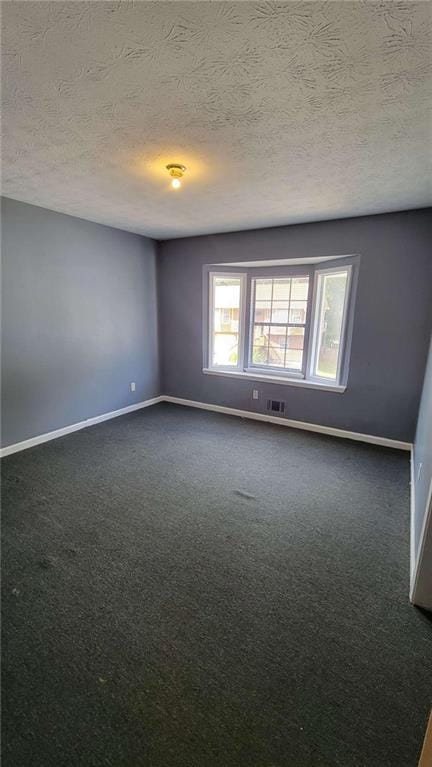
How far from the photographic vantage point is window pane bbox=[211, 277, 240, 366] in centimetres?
452

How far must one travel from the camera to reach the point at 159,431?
12.9 feet

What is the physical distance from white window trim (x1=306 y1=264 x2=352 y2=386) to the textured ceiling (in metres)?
1.01

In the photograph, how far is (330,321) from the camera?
153 inches

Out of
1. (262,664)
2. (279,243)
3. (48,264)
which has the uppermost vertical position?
(279,243)

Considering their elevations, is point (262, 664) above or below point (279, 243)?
below

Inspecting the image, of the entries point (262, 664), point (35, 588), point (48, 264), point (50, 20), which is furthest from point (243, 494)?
point (48, 264)

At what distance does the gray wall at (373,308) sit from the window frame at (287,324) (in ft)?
0.31

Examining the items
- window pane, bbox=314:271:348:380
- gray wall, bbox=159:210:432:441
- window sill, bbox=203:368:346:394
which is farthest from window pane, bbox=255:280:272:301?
window sill, bbox=203:368:346:394

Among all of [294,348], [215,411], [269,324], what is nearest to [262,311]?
[269,324]

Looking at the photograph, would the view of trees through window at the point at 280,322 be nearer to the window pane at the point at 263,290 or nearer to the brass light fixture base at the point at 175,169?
the window pane at the point at 263,290

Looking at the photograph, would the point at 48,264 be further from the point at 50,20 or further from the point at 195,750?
the point at 195,750

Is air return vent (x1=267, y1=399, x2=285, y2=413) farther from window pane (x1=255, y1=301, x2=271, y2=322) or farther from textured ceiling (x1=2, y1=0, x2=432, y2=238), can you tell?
textured ceiling (x1=2, y1=0, x2=432, y2=238)

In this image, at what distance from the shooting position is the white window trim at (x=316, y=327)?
3.59 m

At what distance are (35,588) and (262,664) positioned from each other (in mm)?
1230
